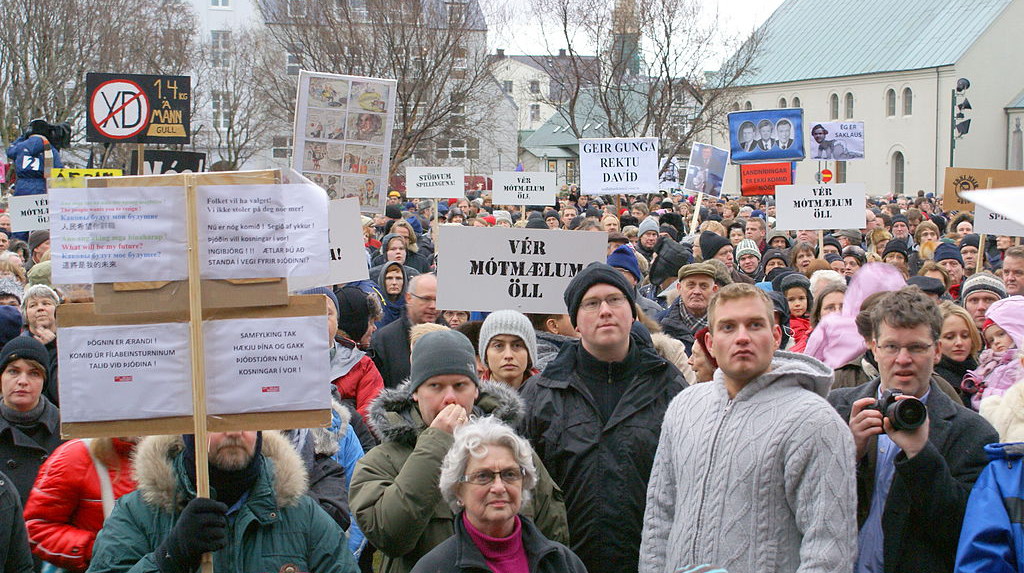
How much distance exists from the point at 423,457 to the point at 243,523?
0.65 meters

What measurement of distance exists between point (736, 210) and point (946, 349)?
1699cm

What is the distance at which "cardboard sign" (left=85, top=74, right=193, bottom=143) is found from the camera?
13406 mm

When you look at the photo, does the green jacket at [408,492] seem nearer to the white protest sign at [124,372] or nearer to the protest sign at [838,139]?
the white protest sign at [124,372]

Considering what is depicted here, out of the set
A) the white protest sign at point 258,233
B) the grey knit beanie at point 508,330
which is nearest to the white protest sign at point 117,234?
the white protest sign at point 258,233

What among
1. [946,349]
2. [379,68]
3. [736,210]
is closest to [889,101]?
[379,68]

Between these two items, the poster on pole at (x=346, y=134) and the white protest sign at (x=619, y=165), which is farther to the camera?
the white protest sign at (x=619, y=165)

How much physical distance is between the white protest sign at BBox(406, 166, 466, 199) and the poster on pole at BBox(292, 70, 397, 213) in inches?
354

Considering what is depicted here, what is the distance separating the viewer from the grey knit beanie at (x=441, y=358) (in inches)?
178

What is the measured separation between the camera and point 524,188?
67.1 ft

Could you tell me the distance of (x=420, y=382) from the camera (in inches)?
179

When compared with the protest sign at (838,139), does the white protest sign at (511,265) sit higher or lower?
lower

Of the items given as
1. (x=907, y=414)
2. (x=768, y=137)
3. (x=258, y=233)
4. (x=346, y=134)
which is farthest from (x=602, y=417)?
(x=768, y=137)

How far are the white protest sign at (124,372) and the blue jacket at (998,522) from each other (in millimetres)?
2565

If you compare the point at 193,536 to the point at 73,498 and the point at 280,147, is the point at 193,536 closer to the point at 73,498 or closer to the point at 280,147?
the point at 73,498
